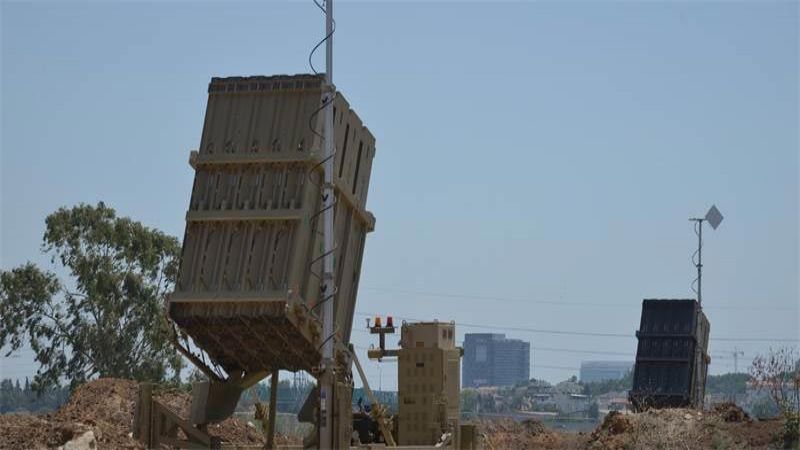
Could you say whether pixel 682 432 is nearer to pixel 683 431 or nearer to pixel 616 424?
pixel 683 431

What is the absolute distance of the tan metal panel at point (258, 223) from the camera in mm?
21734

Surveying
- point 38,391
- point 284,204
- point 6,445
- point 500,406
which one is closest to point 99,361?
point 38,391

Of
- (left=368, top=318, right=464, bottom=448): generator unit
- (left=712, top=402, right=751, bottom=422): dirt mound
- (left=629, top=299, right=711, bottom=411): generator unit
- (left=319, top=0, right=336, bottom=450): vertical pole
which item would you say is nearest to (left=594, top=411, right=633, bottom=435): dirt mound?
(left=629, top=299, right=711, bottom=411): generator unit

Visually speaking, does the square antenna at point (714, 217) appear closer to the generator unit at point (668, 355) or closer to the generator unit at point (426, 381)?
the generator unit at point (668, 355)

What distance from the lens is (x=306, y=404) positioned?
76.8 feet

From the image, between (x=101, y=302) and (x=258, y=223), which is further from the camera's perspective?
(x=101, y=302)

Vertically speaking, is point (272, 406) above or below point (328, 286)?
below

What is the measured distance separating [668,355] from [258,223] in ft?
66.2

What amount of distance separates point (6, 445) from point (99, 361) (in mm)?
26196

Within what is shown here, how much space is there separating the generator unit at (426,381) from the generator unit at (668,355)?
14848 millimetres

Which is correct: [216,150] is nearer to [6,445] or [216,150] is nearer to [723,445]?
[6,445]

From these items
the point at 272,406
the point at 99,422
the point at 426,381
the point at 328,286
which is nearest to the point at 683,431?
the point at 426,381

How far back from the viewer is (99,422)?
33250 millimetres

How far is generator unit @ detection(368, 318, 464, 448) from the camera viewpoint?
25.1m
